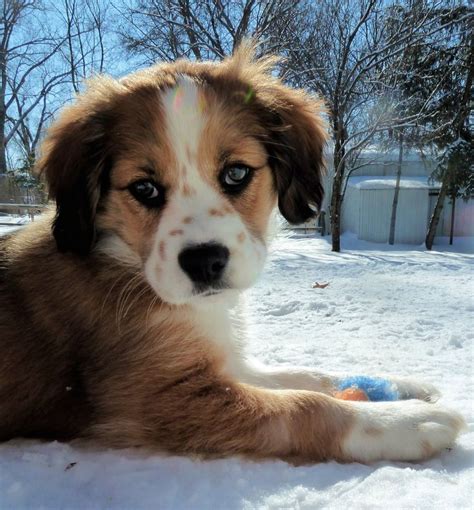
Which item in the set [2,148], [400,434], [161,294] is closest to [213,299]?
[161,294]

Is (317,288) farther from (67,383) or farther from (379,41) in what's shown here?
(379,41)

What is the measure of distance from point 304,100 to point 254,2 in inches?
453

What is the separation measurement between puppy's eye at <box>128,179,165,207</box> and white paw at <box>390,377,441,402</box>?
1.42 metres

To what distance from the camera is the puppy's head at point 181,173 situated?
1914 millimetres

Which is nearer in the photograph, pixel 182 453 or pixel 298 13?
pixel 182 453

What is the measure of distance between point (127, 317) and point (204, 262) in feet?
1.63

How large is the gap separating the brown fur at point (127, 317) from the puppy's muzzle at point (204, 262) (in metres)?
0.12

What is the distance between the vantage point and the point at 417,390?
2.32 metres

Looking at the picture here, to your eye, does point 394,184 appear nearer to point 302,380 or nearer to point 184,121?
point 302,380

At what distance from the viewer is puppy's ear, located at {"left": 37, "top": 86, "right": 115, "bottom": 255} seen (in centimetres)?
214

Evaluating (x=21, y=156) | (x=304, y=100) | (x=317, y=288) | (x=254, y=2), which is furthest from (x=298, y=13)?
(x=21, y=156)

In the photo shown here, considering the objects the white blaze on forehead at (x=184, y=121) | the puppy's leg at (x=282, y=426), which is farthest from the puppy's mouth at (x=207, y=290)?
the white blaze on forehead at (x=184, y=121)

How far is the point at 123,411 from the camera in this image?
192cm

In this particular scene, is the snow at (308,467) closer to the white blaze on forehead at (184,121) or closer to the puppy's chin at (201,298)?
the puppy's chin at (201,298)
